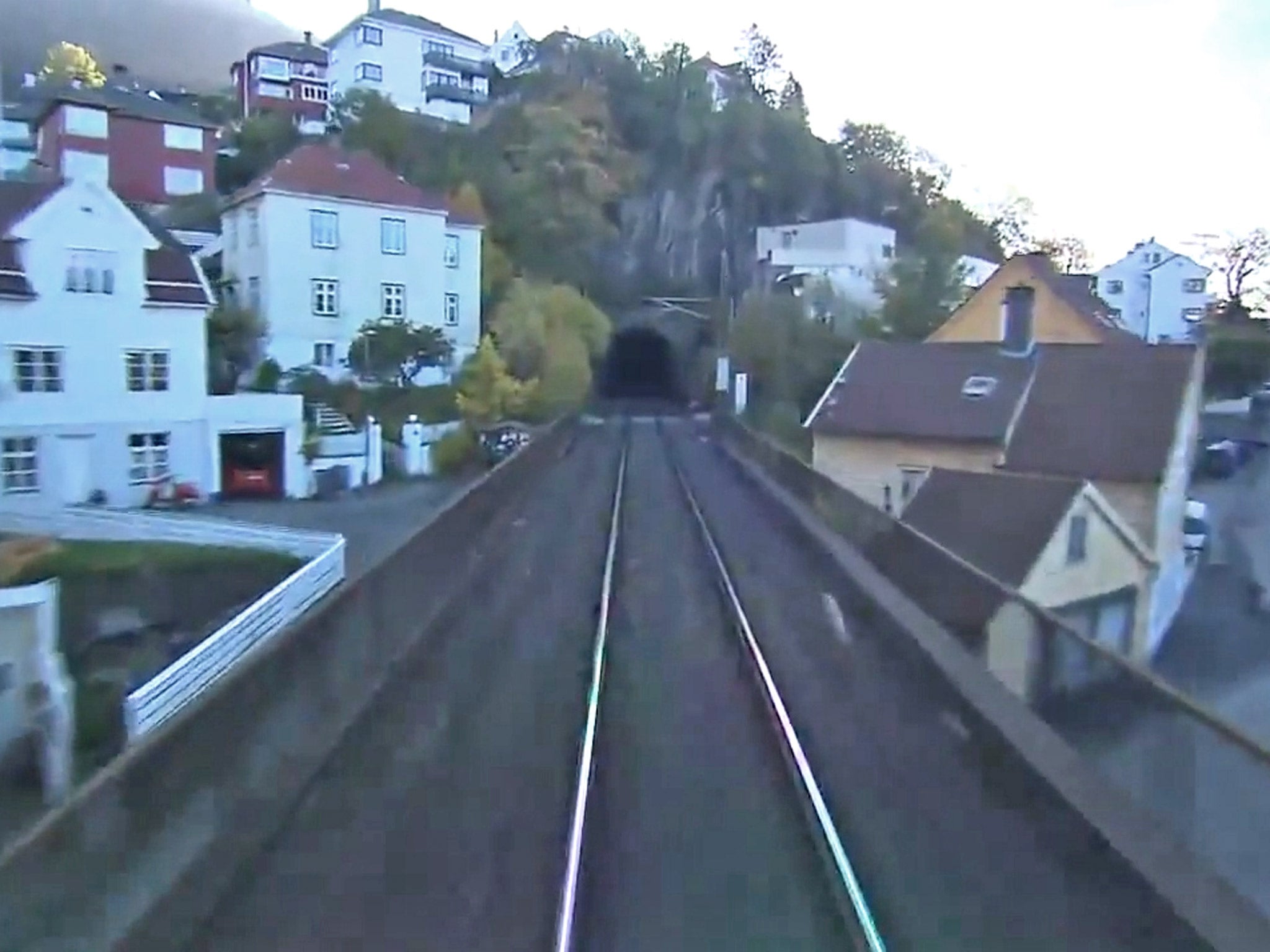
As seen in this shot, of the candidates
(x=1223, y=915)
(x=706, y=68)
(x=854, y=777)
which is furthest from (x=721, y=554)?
(x=706, y=68)

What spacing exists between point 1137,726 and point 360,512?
71.1ft

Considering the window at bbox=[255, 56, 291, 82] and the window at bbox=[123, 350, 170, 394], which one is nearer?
the window at bbox=[123, 350, 170, 394]

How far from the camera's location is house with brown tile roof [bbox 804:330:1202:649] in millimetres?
21750

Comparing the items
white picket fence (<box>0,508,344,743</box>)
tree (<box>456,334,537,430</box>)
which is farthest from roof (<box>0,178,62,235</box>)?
tree (<box>456,334,537,430</box>)

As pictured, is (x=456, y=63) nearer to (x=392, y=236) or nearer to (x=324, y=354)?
(x=392, y=236)

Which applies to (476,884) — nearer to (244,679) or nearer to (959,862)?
(244,679)

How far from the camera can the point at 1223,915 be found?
208 inches

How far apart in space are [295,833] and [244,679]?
89cm

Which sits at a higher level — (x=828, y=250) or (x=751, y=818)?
(x=828, y=250)

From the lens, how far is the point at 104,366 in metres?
26.5

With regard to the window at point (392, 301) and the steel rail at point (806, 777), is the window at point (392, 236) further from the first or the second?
the steel rail at point (806, 777)

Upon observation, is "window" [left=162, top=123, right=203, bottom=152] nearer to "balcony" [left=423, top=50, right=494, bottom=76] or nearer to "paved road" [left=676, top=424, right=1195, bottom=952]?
"balcony" [left=423, top=50, right=494, bottom=76]

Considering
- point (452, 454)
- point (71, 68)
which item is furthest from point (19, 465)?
point (71, 68)

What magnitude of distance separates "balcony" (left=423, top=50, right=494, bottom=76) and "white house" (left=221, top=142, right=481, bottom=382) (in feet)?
106
